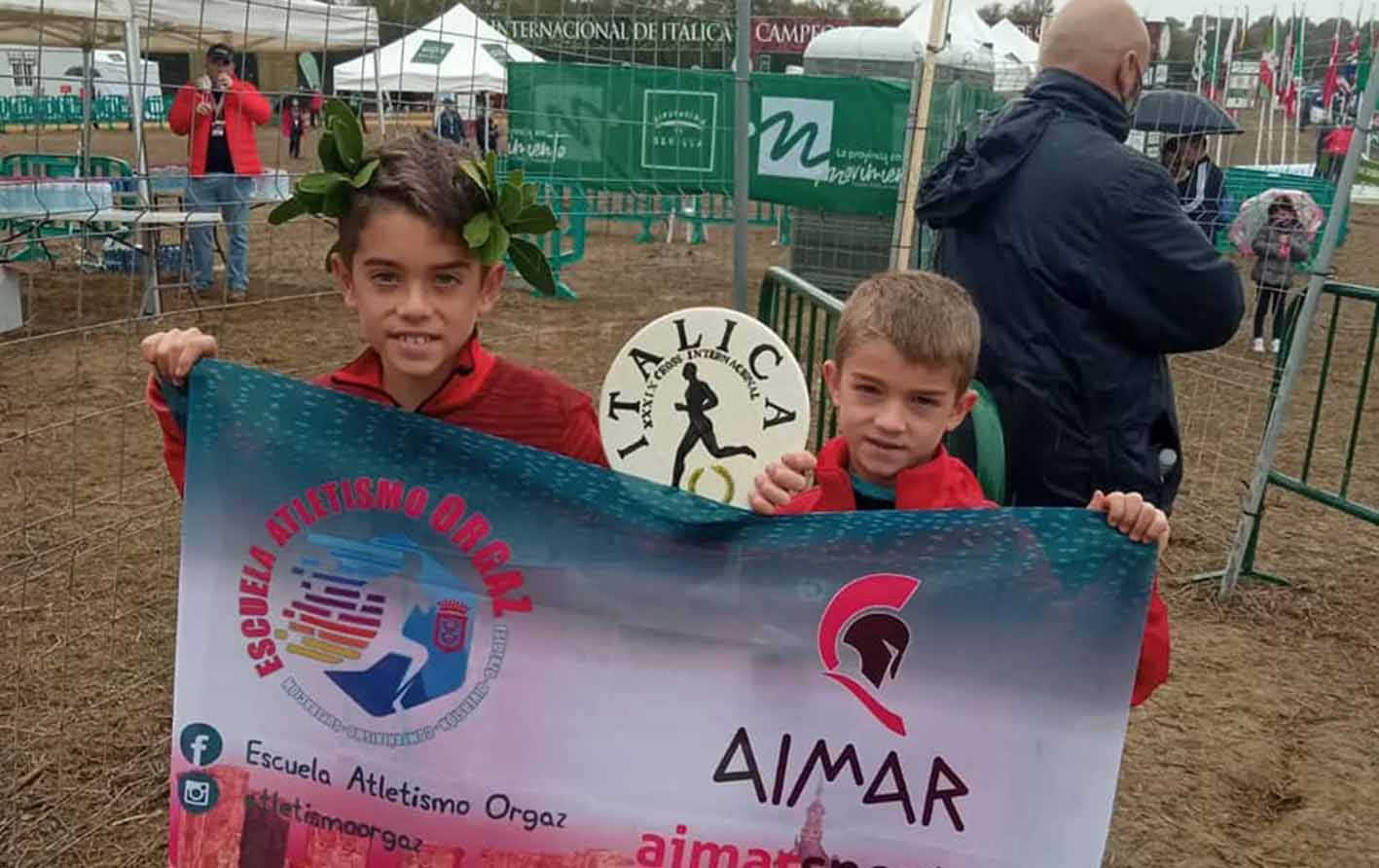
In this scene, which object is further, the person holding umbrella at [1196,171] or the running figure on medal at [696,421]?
the person holding umbrella at [1196,171]

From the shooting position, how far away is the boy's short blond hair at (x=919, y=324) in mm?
2016

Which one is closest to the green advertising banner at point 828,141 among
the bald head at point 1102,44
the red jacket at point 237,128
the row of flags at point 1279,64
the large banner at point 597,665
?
the row of flags at point 1279,64

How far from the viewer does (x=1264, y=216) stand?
820cm

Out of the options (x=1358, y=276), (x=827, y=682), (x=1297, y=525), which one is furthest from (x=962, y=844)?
(x=1358, y=276)

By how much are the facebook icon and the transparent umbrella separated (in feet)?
20.5

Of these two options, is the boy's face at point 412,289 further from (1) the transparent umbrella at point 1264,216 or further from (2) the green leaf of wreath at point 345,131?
(1) the transparent umbrella at point 1264,216

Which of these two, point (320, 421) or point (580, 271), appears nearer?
point (320, 421)

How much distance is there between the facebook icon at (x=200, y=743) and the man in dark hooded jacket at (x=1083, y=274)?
182cm

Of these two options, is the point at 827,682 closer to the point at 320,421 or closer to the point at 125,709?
the point at 320,421

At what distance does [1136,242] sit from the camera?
2.70m

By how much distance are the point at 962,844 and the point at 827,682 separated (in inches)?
11.9

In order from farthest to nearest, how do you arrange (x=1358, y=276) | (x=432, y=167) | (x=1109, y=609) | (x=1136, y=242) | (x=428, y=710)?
(x=1358, y=276) → (x=1136, y=242) → (x=432, y=167) → (x=428, y=710) → (x=1109, y=609)

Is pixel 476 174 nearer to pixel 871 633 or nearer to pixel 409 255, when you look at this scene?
pixel 409 255

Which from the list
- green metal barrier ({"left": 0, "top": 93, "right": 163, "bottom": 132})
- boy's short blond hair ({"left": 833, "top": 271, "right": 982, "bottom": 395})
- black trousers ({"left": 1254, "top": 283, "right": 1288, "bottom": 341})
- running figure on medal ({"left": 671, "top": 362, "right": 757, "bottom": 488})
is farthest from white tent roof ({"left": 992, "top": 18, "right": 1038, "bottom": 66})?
boy's short blond hair ({"left": 833, "top": 271, "right": 982, "bottom": 395})
